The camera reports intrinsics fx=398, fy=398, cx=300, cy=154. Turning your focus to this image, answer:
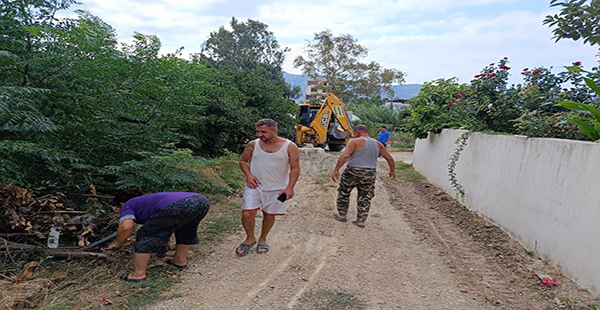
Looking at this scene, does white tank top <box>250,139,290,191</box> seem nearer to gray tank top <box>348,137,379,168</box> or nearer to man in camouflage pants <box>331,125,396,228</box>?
man in camouflage pants <box>331,125,396,228</box>

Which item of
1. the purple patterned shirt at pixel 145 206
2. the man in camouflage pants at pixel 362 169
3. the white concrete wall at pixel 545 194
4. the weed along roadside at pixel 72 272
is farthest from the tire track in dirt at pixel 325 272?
the white concrete wall at pixel 545 194

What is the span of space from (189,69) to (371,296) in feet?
14.4

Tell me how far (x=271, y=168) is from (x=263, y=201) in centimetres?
44

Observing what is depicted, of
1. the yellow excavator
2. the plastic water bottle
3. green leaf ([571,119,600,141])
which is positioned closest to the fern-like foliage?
the plastic water bottle

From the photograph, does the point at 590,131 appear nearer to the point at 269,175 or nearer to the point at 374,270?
the point at 374,270

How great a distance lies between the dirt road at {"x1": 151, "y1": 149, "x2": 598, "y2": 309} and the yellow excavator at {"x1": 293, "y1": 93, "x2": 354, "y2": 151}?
11641mm

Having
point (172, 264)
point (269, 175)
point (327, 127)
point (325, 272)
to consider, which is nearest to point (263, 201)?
point (269, 175)

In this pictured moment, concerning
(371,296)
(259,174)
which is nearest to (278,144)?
(259,174)

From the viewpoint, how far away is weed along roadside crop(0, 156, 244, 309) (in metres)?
3.42

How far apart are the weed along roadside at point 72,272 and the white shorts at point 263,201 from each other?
2.79 feet

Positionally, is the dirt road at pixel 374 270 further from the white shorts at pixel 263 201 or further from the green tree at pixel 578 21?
the green tree at pixel 578 21

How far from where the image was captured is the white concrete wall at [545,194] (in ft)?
13.2

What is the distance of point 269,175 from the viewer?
16.0 ft

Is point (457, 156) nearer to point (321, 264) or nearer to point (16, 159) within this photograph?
point (321, 264)
